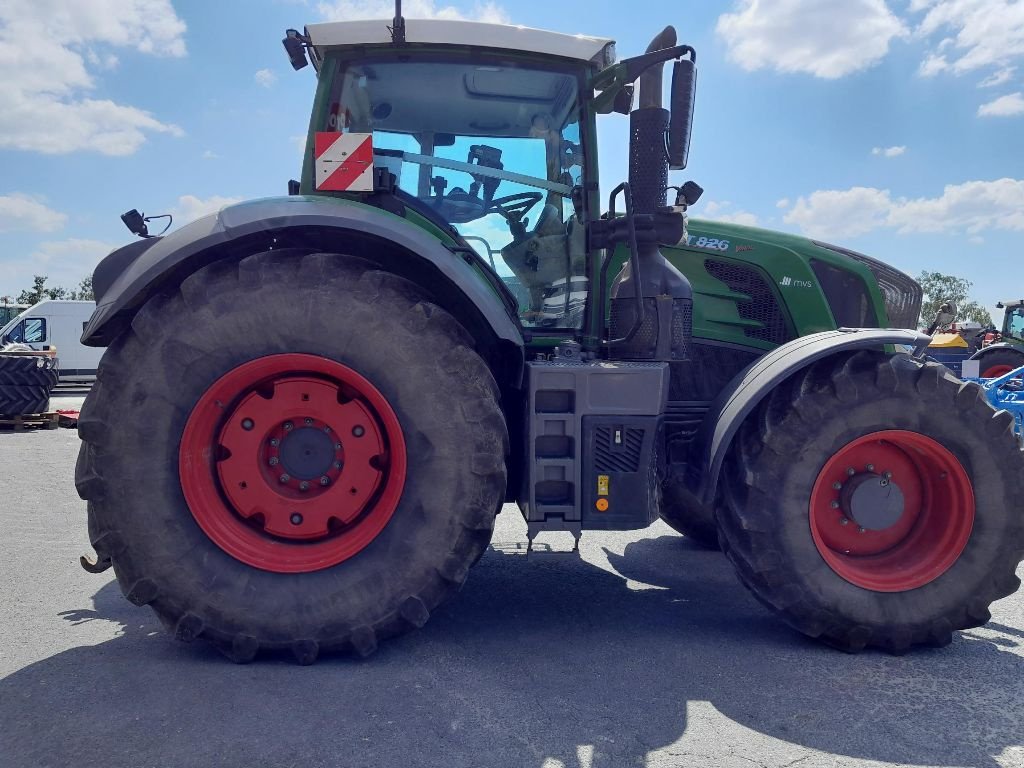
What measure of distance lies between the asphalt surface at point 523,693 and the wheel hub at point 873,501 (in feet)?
1.81

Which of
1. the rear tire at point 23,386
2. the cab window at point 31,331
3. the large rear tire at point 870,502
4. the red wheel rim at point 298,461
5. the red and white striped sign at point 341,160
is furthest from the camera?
the cab window at point 31,331

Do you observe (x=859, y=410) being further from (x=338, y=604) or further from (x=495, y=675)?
(x=338, y=604)

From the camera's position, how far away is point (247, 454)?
9.79 ft

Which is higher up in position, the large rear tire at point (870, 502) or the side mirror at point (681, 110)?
the side mirror at point (681, 110)

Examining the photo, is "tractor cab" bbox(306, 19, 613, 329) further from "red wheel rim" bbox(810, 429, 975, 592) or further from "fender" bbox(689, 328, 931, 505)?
"red wheel rim" bbox(810, 429, 975, 592)

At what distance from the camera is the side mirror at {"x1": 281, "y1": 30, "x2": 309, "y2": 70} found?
11.4 ft

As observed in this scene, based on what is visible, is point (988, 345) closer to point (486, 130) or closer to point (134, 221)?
point (486, 130)

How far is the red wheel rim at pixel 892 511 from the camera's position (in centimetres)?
318

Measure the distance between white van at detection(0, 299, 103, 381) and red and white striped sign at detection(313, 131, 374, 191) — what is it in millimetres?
19924

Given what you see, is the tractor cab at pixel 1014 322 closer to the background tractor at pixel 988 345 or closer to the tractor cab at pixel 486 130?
the background tractor at pixel 988 345

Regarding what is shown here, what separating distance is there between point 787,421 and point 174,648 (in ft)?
8.77

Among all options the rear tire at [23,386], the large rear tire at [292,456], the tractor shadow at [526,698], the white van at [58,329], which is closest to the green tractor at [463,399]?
the large rear tire at [292,456]

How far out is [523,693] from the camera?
2.64m

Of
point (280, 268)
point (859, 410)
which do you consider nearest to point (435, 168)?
point (280, 268)
